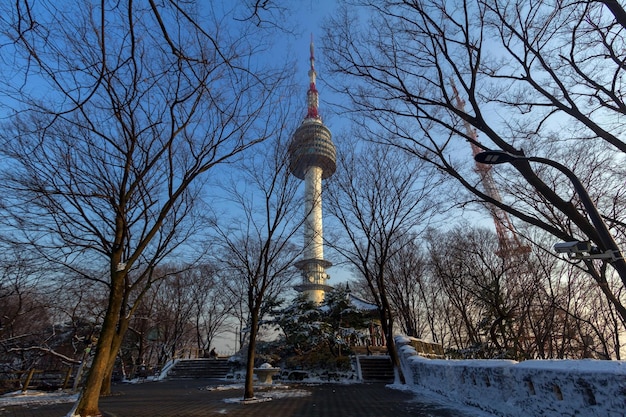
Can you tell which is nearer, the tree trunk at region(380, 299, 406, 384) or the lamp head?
the lamp head

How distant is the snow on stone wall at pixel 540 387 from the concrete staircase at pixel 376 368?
27.4ft

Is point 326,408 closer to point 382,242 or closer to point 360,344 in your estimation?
point 382,242

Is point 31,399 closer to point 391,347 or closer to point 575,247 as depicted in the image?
point 391,347

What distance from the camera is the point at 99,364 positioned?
22.5 feet

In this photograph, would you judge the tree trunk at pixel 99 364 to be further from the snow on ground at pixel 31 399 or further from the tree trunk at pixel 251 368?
the snow on ground at pixel 31 399

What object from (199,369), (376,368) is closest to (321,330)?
(376,368)

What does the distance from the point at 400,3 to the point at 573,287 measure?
15.9 metres

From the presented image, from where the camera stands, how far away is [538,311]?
19156 millimetres

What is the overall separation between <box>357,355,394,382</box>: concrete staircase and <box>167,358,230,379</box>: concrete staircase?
9113 mm

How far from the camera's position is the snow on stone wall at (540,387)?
3.66 metres

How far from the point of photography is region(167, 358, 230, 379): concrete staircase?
834 inches

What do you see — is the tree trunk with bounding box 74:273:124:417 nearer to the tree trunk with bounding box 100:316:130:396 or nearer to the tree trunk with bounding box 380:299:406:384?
the tree trunk with bounding box 100:316:130:396

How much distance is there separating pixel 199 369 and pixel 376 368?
461 inches

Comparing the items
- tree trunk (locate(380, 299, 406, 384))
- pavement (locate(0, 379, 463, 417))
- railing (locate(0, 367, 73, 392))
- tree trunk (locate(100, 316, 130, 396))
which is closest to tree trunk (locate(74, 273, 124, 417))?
pavement (locate(0, 379, 463, 417))
